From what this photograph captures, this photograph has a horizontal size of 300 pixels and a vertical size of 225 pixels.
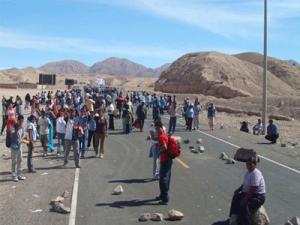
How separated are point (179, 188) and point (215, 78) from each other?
9208 centimetres

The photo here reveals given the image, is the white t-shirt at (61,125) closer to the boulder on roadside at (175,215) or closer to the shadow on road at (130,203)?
the shadow on road at (130,203)

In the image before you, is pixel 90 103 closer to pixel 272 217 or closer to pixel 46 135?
pixel 46 135

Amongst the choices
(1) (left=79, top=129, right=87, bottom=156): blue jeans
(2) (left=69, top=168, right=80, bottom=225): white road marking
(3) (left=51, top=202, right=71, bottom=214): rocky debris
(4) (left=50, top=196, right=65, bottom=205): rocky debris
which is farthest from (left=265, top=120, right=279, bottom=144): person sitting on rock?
(3) (left=51, top=202, right=71, bottom=214): rocky debris

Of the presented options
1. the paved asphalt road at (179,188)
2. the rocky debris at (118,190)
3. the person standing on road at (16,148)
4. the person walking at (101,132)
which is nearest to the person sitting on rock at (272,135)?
the paved asphalt road at (179,188)

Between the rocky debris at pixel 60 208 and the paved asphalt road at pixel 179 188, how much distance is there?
281 millimetres

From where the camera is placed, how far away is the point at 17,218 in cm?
1164

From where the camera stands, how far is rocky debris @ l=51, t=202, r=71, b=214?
1199cm

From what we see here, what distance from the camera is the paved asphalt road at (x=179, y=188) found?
11.9 metres

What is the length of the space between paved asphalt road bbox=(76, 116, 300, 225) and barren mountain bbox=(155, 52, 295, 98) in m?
75.9

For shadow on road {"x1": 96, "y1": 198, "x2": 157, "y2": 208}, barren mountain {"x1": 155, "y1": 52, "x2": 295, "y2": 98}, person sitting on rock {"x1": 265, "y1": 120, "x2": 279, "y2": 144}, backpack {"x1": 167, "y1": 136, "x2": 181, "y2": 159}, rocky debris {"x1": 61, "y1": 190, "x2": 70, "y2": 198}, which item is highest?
barren mountain {"x1": 155, "y1": 52, "x2": 295, "y2": 98}

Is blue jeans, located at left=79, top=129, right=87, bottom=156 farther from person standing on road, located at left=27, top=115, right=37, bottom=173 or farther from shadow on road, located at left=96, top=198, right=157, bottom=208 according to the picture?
shadow on road, located at left=96, top=198, right=157, bottom=208

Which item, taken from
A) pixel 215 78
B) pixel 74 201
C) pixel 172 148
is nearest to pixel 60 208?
pixel 74 201

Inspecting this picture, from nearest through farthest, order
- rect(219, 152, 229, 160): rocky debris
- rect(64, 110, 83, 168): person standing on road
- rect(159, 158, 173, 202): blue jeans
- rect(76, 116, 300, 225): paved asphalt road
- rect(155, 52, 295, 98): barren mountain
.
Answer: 1. rect(76, 116, 300, 225): paved asphalt road
2. rect(159, 158, 173, 202): blue jeans
3. rect(64, 110, 83, 168): person standing on road
4. rect(219, 152, 229, 160): rocky debris
5. rect(155, 52, 295, 98): barren mountain

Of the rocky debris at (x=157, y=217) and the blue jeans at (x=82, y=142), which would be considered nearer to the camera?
the rocky debris at (x=157, y=217)
